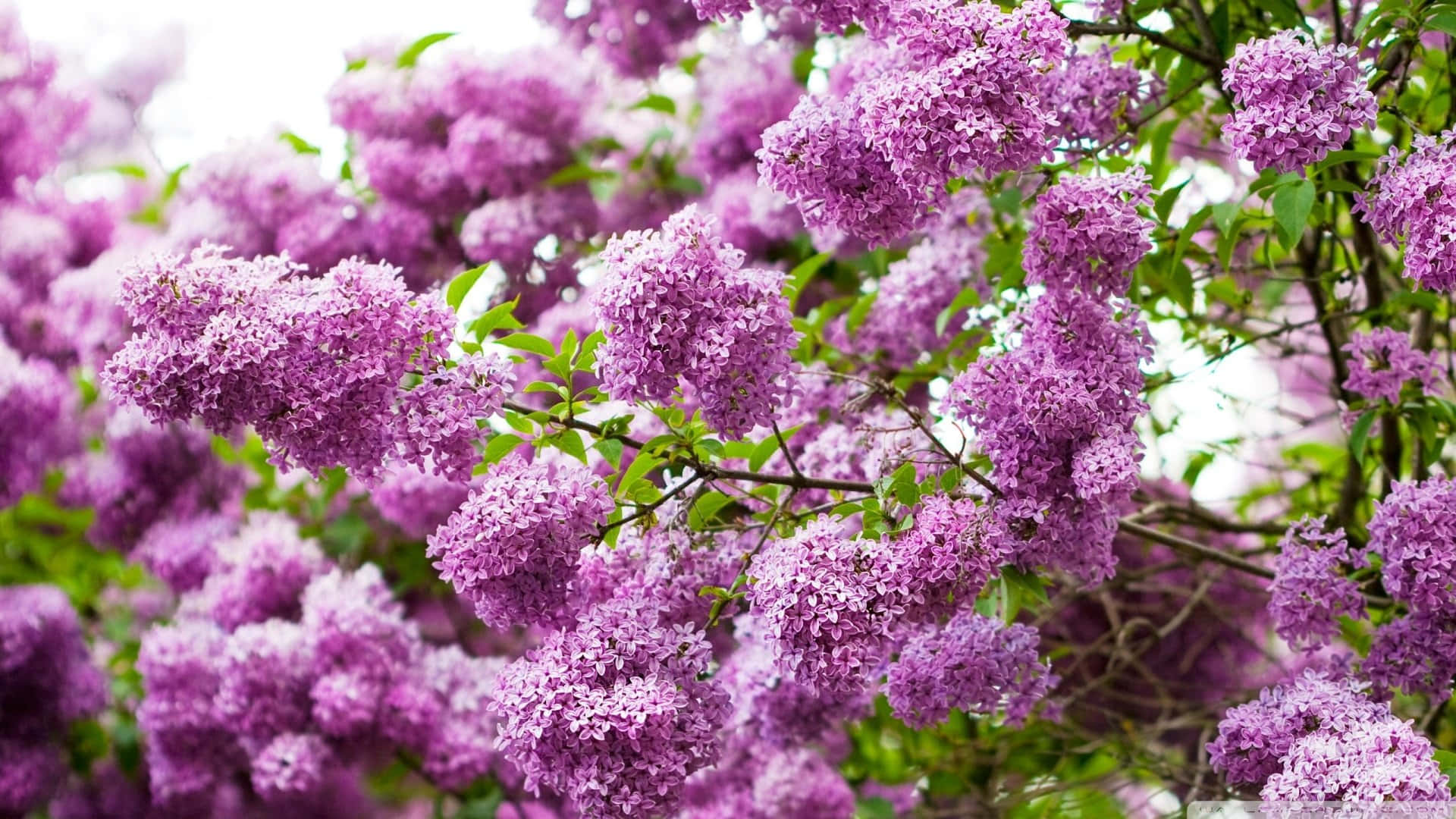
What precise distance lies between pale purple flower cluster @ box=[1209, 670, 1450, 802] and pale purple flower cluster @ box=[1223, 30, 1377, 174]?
2.08ft

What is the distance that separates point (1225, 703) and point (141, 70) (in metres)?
3.07

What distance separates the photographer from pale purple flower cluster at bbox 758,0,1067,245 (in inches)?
62.1

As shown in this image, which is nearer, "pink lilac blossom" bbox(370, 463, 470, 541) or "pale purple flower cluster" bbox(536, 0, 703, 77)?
"pink lilac blossom" bbox(370, 463, 470, 541)

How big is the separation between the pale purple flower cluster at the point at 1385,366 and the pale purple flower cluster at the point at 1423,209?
373 mm

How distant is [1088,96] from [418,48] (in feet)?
5.81

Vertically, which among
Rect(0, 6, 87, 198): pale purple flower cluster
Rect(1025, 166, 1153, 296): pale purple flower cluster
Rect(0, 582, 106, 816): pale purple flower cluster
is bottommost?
Rect(0, 582, 106, 816): pale purple flower cluster

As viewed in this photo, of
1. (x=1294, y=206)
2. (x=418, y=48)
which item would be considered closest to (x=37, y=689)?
(x=418, y=48)

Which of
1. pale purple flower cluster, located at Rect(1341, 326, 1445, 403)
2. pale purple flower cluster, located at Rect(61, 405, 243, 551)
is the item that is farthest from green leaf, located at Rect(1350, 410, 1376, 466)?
pale purple flower cluster, located at Rect(61, 405, 243, 551)

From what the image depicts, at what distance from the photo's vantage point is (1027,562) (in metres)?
1.74

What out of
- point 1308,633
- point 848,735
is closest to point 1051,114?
point 1308,633

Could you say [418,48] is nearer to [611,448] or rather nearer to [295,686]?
[295,686]

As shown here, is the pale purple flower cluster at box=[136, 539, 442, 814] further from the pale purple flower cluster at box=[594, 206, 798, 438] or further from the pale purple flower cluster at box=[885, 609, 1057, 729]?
the pale purple flower cluster at box=[594, 206, 798, 438]

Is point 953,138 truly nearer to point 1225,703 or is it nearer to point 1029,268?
point 1029,268

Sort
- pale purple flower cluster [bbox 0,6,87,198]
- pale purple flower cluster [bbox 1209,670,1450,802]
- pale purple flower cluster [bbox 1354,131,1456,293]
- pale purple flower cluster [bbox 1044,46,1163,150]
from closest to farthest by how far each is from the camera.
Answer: pale purple flower cluster [bbox 1209,670,1450,802] < pale purple flower cluster [bbox 1354,131,1456,293] < pale purple flower cluster [bbox 1044,46,1163,150] < pale purple flower cluster [bbox 0,6,87,198]
